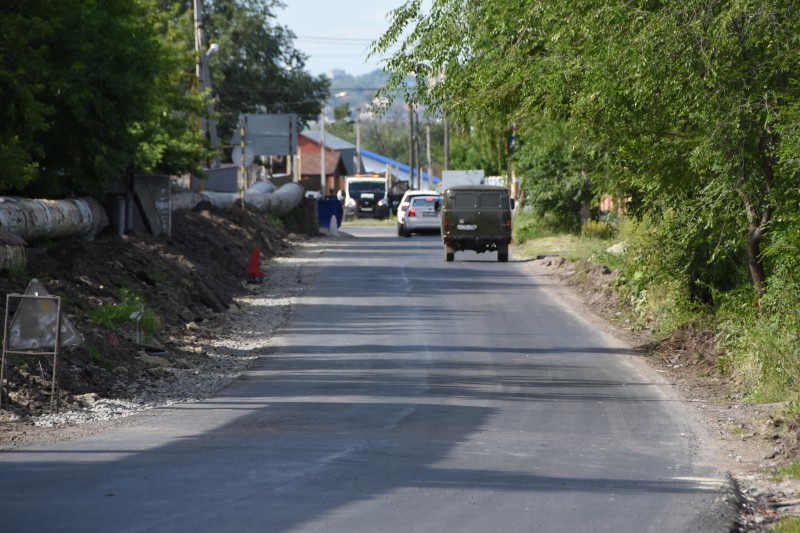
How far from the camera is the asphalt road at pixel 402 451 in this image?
26.2ft

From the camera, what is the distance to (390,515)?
7.96 m

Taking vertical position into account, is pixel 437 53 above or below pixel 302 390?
above

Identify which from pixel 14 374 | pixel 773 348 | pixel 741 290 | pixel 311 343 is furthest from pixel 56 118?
pixel 773 348

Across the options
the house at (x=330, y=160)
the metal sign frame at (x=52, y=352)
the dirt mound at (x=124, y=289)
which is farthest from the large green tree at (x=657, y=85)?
the house at (x=330, y=160)

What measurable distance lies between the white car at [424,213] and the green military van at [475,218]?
1413 cm

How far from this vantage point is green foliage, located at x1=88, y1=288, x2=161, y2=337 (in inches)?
700

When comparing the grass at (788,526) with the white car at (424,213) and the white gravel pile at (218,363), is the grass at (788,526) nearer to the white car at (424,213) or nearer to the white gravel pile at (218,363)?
the white gravel pile at (218,363)

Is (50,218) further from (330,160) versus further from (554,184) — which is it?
(330,160)

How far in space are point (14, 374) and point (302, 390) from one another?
318cm

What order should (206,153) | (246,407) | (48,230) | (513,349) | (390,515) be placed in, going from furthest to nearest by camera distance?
(206,153) < (48,230) < (513,349) < (246,407) < (390,515)

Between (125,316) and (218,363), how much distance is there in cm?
202

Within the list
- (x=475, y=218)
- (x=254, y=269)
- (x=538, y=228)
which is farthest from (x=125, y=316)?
(x=538, y=228)

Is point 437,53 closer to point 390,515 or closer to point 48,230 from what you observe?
point 48,230

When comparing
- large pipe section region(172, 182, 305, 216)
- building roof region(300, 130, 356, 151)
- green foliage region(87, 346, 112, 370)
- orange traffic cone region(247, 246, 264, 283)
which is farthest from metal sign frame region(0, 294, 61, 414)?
building roof region(300, 130, 356, 151)
